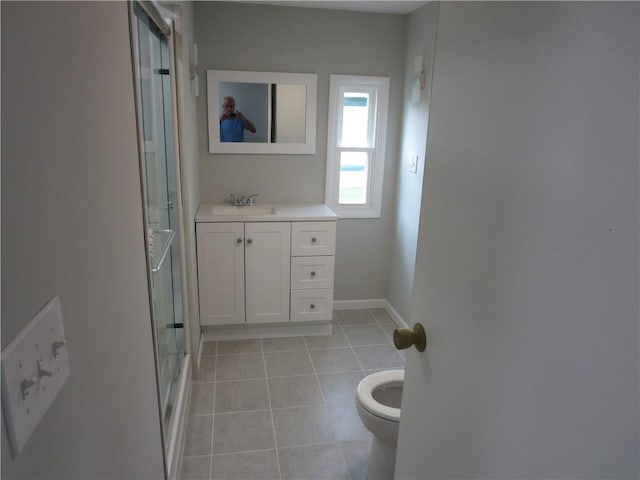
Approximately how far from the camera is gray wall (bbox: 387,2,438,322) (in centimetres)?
289

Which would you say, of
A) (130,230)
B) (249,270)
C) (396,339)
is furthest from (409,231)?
(130,230)

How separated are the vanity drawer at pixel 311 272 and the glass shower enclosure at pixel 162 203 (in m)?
0.85

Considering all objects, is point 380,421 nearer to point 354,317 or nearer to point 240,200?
point 354,317

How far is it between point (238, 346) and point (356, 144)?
1748 mm

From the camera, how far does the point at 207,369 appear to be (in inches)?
109

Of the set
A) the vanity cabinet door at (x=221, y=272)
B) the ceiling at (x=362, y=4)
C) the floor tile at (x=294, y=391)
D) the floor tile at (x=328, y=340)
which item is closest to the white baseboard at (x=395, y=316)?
the floor tile at (x=328, y=340)

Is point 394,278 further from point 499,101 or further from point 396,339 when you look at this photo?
point 499,101

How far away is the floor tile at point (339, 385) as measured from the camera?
2520mm

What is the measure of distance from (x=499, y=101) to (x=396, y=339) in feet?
2.07

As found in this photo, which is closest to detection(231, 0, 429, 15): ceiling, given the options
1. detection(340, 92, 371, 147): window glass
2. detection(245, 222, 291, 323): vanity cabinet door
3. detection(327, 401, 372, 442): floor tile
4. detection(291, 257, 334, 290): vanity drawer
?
detection(340, 92, 371, 147): window glass

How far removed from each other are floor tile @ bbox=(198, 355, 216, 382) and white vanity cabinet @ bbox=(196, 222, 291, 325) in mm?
261

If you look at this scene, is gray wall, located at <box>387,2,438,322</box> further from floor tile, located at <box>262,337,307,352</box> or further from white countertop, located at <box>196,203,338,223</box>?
floor tile, located at <box>262,337,307,352</box>

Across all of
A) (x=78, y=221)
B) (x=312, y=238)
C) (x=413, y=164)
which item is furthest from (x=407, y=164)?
(x=78, y=221)

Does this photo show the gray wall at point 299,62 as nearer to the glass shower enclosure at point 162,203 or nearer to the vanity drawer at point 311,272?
the vanity drawer at point 311,272
